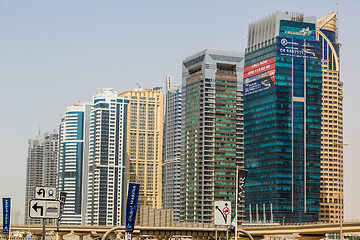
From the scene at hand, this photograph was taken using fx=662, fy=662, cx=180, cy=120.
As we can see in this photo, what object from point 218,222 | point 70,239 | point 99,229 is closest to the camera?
point 218,222

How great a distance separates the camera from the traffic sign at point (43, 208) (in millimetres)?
30625

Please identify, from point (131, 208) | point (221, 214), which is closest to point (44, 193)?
point (221, 214)

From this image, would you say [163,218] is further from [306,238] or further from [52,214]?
[52,214]

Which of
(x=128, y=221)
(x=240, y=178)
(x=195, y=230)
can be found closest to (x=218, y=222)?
(x=240, y=178)

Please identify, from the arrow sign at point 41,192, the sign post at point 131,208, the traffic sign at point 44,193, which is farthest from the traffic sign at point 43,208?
the sign post at point 131,208

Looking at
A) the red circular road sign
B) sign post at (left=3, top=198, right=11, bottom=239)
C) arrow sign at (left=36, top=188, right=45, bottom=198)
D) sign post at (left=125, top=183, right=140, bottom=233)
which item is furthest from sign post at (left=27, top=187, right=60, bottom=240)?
sign post at (left=3, top=198, right=11, bottom=239)

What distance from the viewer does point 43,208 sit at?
30.8 meters

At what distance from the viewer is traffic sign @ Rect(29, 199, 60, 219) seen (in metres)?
30.6

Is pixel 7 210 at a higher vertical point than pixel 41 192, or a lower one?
lower

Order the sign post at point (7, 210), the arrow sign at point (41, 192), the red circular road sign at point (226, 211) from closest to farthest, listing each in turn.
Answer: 1. the arrow sign at point (41, 192)
2. the red circular road sign at point (226, 211)
3. the sign post at point (7, 210)

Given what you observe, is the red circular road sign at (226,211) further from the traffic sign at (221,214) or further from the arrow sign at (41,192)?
the arrow sign at (41,192)

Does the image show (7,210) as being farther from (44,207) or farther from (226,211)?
(44,207)

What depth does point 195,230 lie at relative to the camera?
502 ft

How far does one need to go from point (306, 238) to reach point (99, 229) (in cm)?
7219
